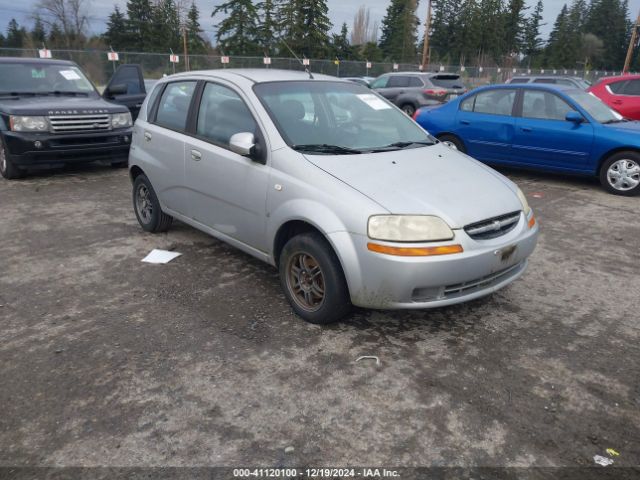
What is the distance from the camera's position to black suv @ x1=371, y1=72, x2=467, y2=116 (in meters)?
16.7

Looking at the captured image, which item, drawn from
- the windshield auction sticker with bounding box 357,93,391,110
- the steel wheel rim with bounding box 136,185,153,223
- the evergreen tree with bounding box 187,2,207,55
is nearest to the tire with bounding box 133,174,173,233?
the steel wheel rim with bounding box 136,185,153,223

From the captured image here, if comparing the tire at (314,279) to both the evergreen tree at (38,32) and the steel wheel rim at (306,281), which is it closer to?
the steel wheel rim at (306,281)

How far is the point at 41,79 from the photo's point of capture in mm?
8680

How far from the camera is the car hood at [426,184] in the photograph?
335cm

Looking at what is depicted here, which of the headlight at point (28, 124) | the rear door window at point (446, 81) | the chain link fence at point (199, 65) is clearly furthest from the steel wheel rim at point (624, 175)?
the chain link fence at point (199, 65)

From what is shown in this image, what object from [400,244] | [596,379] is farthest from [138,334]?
[596,379]

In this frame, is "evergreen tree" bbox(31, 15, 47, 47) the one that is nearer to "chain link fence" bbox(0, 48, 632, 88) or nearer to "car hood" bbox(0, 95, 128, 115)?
"chain link fence" bbox(0, 48, 632, 88)

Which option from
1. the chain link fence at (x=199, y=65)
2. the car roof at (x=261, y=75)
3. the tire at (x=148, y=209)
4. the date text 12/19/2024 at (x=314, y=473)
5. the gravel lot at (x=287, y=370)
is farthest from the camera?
the chain link fence at (x=199, y=65)

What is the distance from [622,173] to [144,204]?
262 inches

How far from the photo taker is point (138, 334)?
3578 mm

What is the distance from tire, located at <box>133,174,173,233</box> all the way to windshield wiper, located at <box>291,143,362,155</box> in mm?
2182

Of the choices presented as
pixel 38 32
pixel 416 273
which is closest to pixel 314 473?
pixel 416 273

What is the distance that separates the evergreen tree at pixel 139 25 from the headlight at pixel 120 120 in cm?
5796

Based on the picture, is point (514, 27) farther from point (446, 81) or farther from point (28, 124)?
point (28, 124)
